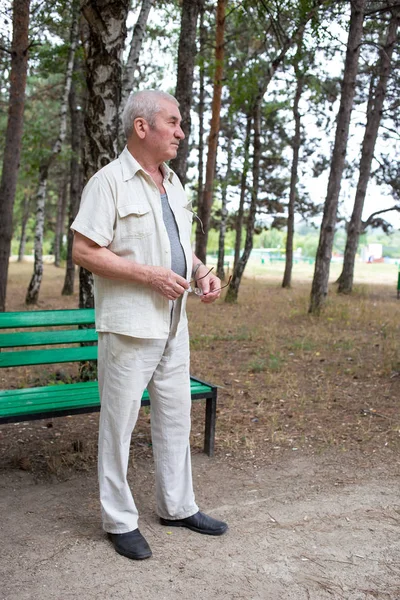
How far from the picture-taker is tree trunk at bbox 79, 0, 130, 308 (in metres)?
5.49

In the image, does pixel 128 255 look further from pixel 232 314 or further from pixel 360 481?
pixel 232 314

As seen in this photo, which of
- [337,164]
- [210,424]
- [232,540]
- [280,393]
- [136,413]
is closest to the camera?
[136,413]

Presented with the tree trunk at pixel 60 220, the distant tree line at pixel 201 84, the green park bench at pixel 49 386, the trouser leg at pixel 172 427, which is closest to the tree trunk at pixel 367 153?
the distant tree line at pixel 201 84

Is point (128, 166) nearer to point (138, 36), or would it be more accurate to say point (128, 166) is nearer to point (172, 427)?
point (172, 427)

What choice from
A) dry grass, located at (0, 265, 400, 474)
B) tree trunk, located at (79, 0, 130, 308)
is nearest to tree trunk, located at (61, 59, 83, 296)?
dry grass, located at (0, 265, 400, 474)

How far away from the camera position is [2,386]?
6695 millimetres

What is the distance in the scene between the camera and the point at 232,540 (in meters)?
3.45

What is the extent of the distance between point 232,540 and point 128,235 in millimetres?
1723

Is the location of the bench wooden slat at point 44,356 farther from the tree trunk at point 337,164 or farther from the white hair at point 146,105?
the tree trunk at point 337,164

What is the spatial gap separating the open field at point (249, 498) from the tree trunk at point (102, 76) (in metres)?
2.02

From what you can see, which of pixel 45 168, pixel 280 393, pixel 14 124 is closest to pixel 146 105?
pixel 280 393

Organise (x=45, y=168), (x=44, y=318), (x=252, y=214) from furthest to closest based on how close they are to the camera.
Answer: (x=252, y=214), (x=45, y=168), (x=44, y=318)

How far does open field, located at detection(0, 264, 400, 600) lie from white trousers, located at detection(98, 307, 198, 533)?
0.24 metres

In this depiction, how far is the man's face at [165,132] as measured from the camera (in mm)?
3189
